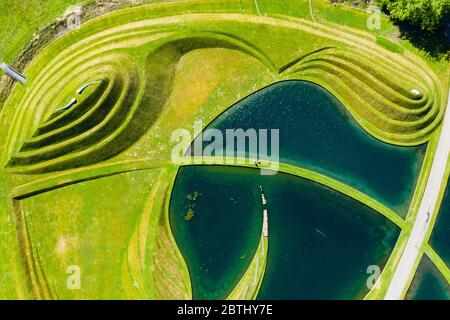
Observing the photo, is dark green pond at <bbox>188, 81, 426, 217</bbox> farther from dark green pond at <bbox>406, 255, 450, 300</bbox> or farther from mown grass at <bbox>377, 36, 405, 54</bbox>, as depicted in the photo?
mown grass at <bbox>377, 36, 405, 54</bbox>

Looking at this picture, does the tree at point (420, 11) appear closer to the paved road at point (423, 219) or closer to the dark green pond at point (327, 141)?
the paved road at point (423, 219)

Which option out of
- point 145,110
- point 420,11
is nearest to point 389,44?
point 420,11

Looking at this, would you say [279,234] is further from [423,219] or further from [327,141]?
[423,219]

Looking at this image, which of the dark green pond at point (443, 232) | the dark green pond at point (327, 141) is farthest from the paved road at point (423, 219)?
the dark green pond at point (327, 141)

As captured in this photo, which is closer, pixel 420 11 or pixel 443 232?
pixel 420 11

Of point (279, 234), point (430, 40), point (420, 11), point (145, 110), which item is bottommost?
point (279, 234)

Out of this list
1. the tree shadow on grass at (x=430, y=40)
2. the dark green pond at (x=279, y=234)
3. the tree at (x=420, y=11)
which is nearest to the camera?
the tree at (x=420, y=11)
